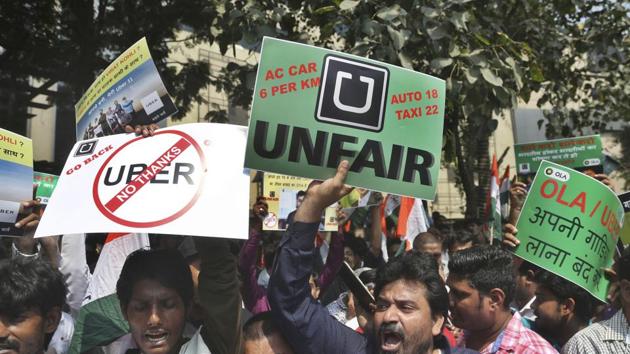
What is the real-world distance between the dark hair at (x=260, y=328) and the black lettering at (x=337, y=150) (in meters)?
0.66

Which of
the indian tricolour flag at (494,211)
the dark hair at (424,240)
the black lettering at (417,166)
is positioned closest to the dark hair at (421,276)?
the black lettering at (417,166)

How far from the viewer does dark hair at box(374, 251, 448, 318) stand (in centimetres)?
271

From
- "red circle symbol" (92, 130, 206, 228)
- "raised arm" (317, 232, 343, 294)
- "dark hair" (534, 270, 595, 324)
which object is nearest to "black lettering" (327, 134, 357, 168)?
"red circle symbol" (92, 130, 206, 228)

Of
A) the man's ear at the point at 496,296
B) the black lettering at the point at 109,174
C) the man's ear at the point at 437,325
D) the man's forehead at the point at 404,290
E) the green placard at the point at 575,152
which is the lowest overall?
the man's ear at the point at 437,325

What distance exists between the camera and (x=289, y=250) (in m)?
2.52

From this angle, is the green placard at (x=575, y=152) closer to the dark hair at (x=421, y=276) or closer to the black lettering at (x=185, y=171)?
the dark hair at (x=421, y=276)

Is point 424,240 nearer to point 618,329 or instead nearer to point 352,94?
point 618,329

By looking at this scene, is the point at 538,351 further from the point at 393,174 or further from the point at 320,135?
the point at 320,135

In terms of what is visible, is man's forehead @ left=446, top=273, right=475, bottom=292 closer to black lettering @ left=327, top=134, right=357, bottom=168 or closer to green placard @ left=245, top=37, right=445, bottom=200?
green placard @ left=245, top=37, right=445, bottom=200

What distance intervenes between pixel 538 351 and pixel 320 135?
4.48ft

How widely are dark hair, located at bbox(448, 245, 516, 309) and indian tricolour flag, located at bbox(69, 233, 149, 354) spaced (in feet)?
5.06

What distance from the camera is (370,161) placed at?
2.63 metres

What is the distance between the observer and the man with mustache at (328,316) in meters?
2.52

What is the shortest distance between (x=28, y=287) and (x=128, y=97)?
0.92 m
